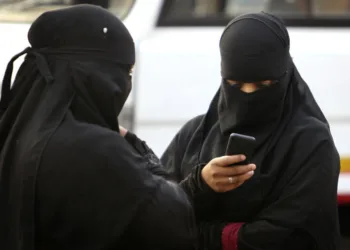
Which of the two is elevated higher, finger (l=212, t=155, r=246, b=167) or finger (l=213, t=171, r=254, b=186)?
finger (l=212, t=155, r=246, b=167)

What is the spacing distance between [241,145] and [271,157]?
0.27 metres

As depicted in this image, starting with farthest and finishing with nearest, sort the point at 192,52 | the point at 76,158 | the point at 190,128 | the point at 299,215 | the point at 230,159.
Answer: the point at 192,52, the point at 190,128, the point at 299,215, the point at 230,159, the point at 76,158

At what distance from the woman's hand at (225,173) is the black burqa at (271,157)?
0.16 feet

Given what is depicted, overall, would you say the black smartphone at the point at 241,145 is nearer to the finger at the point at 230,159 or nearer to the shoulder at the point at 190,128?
the finger at the point at 230,159

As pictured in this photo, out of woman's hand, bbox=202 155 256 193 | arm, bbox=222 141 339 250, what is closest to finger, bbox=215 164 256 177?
woman's hand, bbox=202 155 256 193

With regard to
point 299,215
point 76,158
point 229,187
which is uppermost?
point 76,158

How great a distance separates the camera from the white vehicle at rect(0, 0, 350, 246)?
11.4 feet

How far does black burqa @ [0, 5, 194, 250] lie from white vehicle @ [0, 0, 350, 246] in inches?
65.6

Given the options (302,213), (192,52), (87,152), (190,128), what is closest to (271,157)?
(302,213)

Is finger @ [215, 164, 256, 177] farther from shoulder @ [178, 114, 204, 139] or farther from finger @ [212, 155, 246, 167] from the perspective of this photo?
shoulder @ [178, 114, 204, 139]

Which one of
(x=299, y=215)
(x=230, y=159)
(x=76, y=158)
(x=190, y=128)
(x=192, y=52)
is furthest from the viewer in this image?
(x=192, y=52)

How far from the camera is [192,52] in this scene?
351cm

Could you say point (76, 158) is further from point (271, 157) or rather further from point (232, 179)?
point (271, 157)

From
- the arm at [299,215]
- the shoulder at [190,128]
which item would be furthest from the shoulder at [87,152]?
the shoulder at [190,128]
